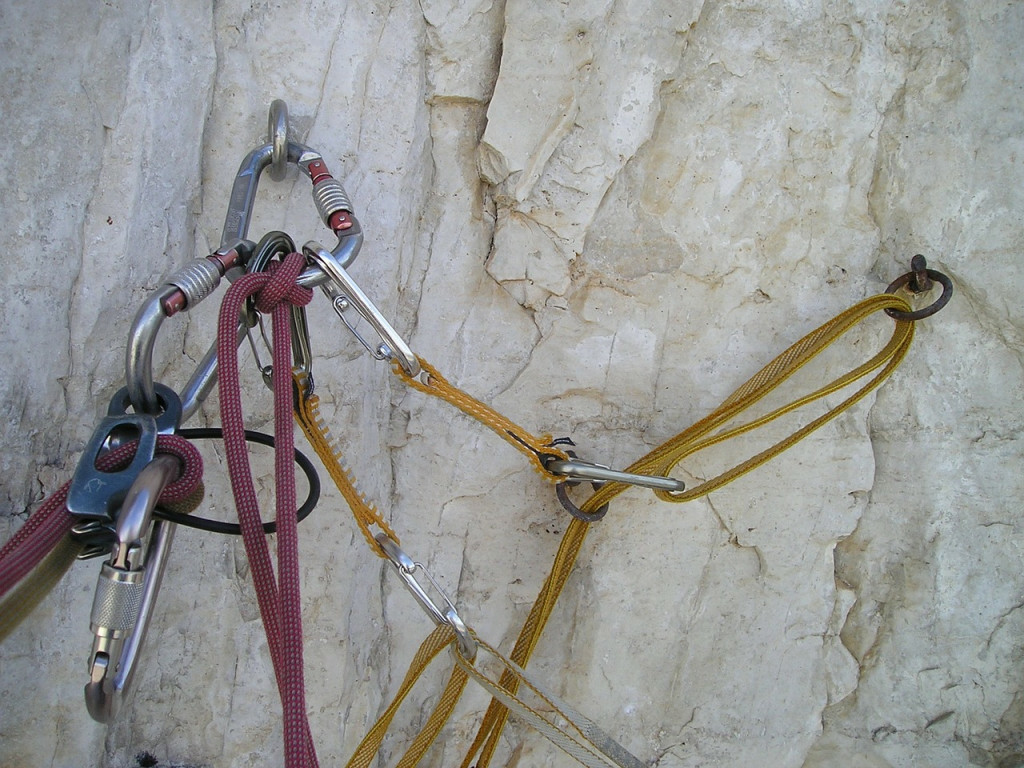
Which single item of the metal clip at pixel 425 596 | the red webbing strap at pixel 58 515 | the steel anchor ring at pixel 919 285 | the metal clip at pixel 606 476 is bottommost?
the metal clip at pixel 425 596

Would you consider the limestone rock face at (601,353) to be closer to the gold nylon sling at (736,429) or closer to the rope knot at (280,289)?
the gold nylon sling at (736,429)

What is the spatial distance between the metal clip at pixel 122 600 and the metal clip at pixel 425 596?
27 centimetres

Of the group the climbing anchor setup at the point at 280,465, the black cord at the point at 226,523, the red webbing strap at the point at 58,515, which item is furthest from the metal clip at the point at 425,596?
the red webbing strap at the point at 58,515

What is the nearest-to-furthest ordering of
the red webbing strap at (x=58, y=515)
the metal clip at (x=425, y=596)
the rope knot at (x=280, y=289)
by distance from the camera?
the red webbing strap at (x=58, y=515) < the rope knot at (x=280, y=289) < the metal clip at (x=425, y=596)

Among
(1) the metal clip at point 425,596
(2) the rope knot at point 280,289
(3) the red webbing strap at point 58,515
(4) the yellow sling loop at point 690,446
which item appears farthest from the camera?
(4) the yellow sling loop at point 690,446

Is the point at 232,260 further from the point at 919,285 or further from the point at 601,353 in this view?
the point at 919,285

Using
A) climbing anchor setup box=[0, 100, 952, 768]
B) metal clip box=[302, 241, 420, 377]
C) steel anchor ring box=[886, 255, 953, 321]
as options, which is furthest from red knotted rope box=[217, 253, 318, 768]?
steel anchor ring box=[886, 255, 953, 321]

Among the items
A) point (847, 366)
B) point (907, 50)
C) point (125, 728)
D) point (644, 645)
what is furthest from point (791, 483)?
point (125, 728)

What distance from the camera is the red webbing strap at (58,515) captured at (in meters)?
0.61

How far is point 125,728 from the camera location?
3.33 ft

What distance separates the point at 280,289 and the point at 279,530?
23cm

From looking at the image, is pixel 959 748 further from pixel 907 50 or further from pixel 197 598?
Answer: pixel 197 598

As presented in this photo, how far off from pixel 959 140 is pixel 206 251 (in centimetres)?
103

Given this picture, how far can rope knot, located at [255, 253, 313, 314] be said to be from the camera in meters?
0.75
